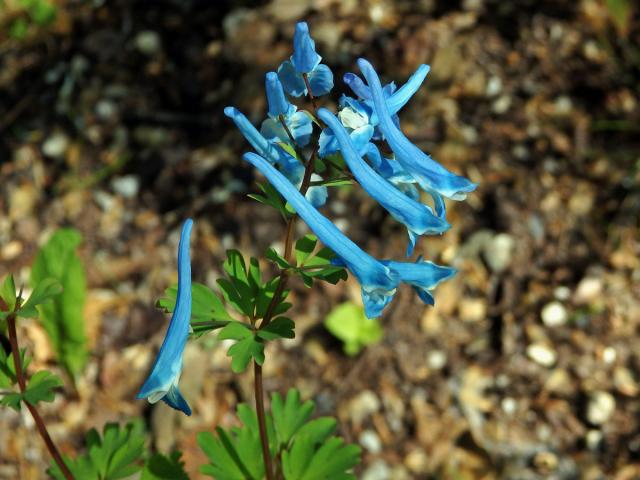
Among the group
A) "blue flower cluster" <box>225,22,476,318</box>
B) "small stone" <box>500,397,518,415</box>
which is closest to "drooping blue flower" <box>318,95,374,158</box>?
"blue flower cluster" <box>225,22,476,318</box>

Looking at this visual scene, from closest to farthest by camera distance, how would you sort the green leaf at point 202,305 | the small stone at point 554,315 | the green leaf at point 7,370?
the green leaf at point 202,305
the green leaf at point 7,370
the small stone at point 554,315

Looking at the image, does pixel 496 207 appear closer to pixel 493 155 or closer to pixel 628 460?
pixel 493 155

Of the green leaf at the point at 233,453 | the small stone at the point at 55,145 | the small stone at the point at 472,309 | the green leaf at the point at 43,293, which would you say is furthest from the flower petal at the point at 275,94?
the small stone at the point at 55,145

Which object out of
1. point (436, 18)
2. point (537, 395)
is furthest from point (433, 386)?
point (436, 18)

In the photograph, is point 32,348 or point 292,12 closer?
point 32,348

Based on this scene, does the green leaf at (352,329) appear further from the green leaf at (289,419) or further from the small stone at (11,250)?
the small stone at (11,250)
